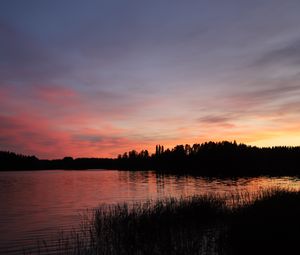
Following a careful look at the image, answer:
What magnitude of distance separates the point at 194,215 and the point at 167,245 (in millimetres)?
11024

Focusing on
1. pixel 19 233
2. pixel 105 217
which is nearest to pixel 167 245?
pixel 105 217

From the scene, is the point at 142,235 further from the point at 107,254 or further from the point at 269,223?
the point at 269,223

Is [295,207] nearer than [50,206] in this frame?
Yes

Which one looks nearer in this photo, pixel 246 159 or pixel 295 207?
pixel 295 207

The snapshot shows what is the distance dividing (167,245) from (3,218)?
2568cm

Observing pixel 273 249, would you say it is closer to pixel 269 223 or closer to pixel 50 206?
pixel 269 223

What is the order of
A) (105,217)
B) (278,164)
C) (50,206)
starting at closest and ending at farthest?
(105,217) < (50,206) < (278,164)

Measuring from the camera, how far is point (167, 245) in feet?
52.3

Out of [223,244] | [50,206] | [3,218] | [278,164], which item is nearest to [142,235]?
[223,244]

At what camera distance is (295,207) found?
812 inches

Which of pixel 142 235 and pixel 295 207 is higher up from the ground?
pixel 295 207

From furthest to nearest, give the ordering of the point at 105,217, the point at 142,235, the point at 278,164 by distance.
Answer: the point at 278,164 < the point at 105,217 < the point at 142,235

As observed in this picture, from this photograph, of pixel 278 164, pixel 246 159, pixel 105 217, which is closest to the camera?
pixel 105 217

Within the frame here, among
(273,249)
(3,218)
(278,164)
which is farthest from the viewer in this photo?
(278,164)
